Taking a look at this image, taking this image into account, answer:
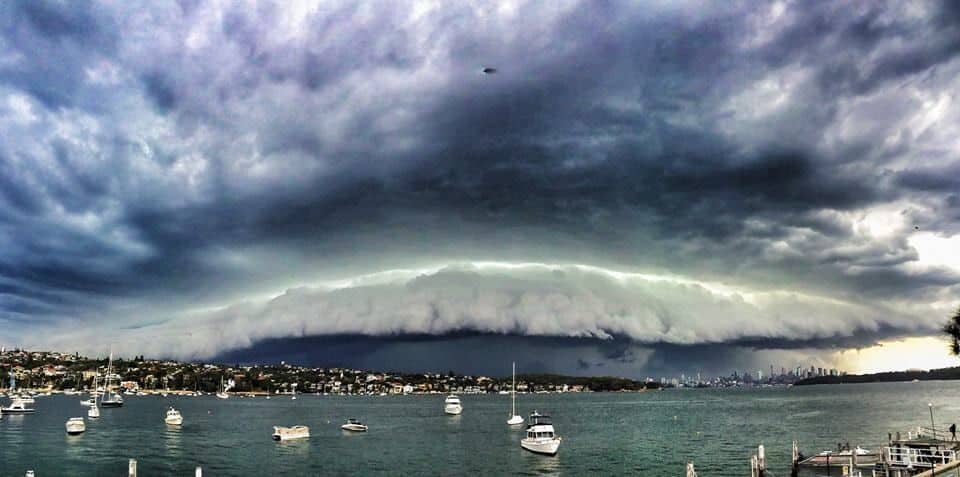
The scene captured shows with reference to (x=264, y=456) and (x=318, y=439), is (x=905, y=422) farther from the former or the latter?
(x=264, y=456)

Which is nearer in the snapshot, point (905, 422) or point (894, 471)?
point (894, 471)

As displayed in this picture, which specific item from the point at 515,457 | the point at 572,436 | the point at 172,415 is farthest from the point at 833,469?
the point at 172,415

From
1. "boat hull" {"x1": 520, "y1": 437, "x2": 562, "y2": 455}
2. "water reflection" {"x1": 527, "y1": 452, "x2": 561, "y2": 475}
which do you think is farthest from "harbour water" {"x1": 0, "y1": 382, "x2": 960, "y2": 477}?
"boat hull" {"x1": 520, "y1": 437, "x2": 562, "y2": 455}

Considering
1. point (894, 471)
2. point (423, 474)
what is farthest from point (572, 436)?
point (894, 471)

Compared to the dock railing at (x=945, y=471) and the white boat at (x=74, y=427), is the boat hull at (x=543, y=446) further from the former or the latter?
the white boat at (x=74, y=427)

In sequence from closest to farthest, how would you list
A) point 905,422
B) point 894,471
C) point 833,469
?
point 894,471 → point 833,469 → point 905,422

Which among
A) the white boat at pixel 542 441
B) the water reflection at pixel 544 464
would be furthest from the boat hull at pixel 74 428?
the water reflection at pixel 544 464

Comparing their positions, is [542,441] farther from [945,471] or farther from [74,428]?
[74,428]

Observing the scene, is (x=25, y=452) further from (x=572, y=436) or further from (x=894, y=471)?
(x=894, y=471)

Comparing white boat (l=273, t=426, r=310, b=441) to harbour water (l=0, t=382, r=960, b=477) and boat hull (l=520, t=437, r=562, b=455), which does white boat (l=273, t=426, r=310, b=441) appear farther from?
boat hull (l=520, t=437, r=562, b=455)

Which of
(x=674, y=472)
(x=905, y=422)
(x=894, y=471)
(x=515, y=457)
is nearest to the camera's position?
(x=894, y=471)
